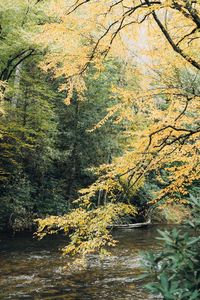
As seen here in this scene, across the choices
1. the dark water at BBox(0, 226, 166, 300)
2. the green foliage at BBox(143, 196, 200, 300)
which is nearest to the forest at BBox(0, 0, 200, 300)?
the green foliage at BBox(143, 196, 200, 300)

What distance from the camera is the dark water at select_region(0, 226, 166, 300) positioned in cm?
841

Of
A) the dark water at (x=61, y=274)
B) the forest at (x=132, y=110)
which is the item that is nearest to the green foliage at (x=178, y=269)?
the forest at (x=132, y=110)

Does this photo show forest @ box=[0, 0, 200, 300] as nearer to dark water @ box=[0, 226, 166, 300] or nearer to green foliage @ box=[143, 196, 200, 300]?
green foliage @ box=[143, 196, 200, 300]

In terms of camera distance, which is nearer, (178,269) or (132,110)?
(178,269)

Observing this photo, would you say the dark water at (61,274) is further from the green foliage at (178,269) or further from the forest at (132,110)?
the green foliage at (178,269)

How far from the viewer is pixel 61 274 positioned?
33.4ft

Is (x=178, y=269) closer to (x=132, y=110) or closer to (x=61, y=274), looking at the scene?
(x=132, y=110)

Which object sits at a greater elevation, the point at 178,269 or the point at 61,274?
the point at 178,269

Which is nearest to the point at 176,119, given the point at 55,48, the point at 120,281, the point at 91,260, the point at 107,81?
the point at 120,281

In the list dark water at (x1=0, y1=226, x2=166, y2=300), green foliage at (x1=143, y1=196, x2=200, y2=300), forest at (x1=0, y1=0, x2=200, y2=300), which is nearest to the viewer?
green foliage at (x1=143, y1=196, x2=200, y2=300)

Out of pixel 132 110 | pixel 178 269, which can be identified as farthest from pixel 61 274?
pixel 178 269

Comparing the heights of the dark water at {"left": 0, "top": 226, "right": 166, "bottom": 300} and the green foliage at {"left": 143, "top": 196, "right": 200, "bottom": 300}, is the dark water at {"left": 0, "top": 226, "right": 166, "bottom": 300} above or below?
below

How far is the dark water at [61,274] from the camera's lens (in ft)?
27.6

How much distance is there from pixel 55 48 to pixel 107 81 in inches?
304
